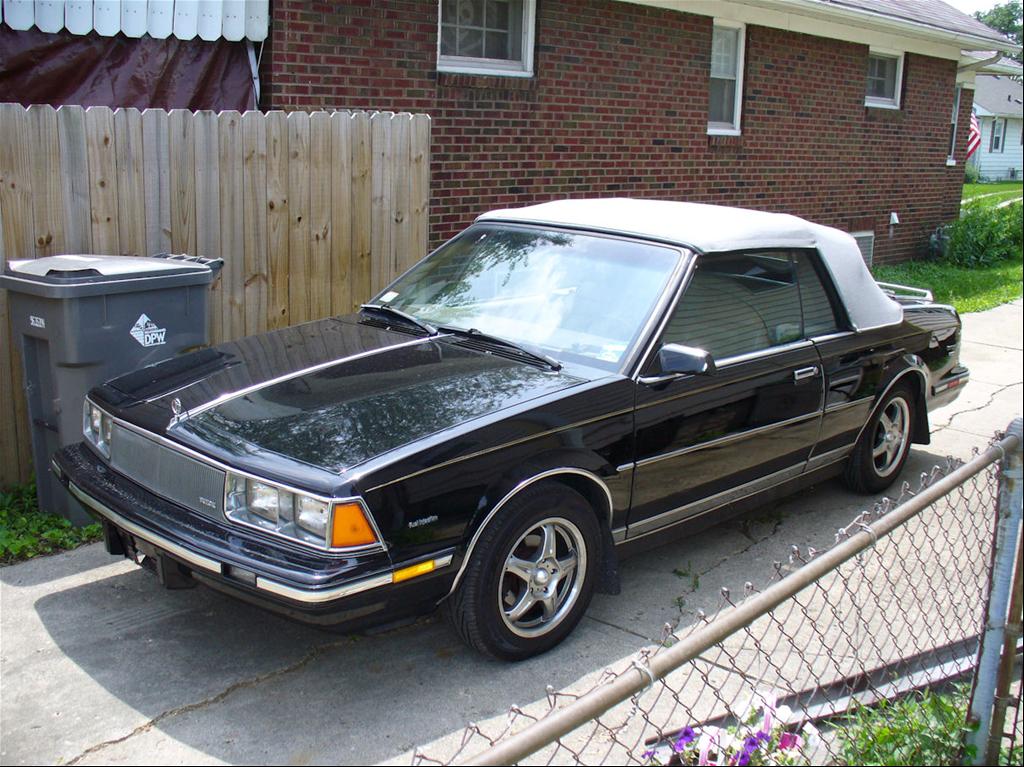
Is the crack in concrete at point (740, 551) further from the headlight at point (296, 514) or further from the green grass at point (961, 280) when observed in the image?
the green grass at point (961, 280)

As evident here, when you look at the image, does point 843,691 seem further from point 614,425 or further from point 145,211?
point 145,211

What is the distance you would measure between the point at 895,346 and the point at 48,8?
220 inches

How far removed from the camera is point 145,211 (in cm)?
600

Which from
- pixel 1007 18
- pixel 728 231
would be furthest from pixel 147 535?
pixel 1007 18

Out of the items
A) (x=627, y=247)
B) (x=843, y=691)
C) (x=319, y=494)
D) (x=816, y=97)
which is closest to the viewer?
(x=319, y=494)

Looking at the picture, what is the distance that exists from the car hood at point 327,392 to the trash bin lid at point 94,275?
23.3 inches

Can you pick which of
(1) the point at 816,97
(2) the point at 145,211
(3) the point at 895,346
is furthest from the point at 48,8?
(1) the point at 816,97

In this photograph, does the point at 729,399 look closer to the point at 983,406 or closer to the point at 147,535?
the point at 147,535

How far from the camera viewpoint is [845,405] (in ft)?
18.5

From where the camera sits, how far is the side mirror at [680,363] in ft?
14.6

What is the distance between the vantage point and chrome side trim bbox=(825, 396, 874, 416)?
217 inches

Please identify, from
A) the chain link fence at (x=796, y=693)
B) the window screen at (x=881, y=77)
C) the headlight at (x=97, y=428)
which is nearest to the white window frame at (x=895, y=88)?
the window screen at (x=881, y=77)

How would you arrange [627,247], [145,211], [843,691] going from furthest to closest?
[145,211], [627,247], [843,691]

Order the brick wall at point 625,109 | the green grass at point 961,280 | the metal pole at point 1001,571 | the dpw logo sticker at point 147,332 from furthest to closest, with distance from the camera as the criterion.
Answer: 1. the green grass at point 961,280
2. the brick wall at point 625,109
3. the dpw logo sticker at point 147,332
4. the metal pole at point 1001,571
